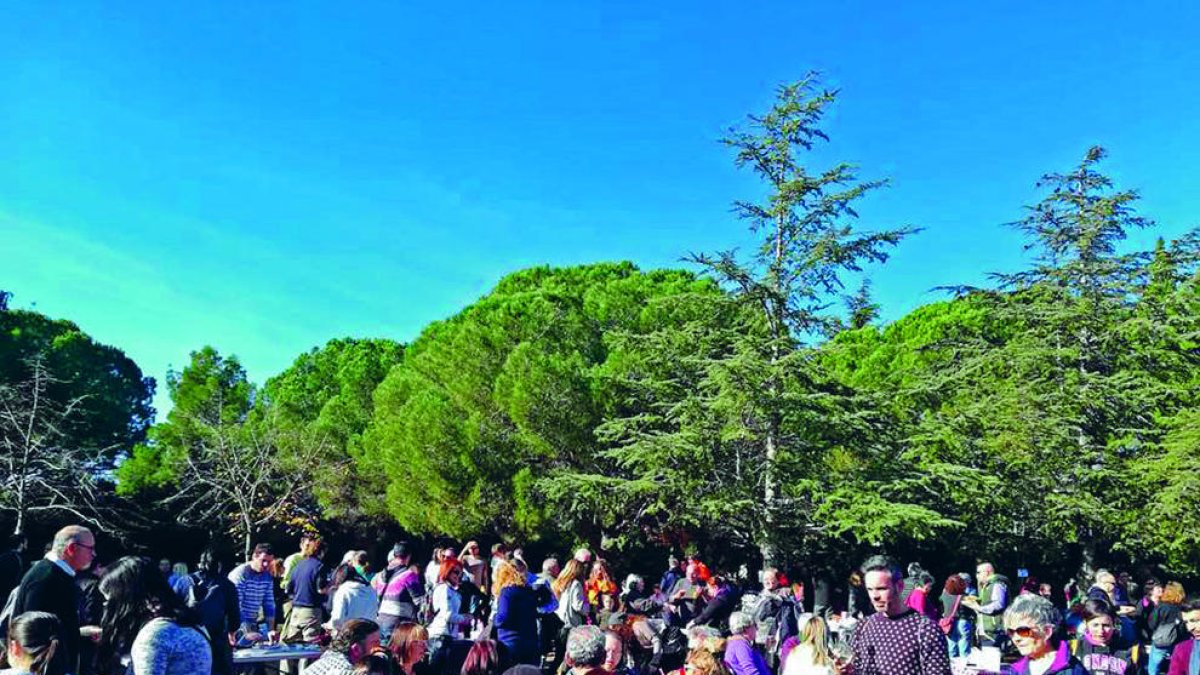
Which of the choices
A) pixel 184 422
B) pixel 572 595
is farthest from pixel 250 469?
pixel 572 595

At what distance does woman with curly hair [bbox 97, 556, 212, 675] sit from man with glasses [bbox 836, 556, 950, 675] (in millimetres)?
3067

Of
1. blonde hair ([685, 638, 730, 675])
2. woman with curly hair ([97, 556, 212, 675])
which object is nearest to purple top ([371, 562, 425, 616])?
woman with curly hair ([97, 556, 212, 675])

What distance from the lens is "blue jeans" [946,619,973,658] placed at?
1105cm

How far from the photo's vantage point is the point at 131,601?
4.34m

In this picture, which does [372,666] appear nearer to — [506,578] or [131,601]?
[131,601]

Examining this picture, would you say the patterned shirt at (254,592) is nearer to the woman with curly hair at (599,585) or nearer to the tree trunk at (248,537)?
the woman with curly hair at (599,585)

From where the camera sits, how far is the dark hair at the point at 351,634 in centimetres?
414

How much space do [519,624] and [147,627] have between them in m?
3.36

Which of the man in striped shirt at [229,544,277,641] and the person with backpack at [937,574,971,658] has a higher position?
the man in striped shirt at [229,544,277,641]

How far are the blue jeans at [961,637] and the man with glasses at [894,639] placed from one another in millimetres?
7603

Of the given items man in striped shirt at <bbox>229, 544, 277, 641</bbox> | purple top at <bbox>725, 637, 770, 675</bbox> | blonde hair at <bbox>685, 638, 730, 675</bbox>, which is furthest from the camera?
man in striped shirt at <bbox>229, 544, 277, 641</bbox>

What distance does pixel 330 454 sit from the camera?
25.0m

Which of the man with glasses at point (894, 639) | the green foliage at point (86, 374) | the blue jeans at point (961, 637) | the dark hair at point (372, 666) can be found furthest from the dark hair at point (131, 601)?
the green foliage at point (86, 374)

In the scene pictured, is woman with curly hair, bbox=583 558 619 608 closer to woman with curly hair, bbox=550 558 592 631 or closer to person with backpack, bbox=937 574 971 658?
woman with curly hair, bbox=550 558 592 631
